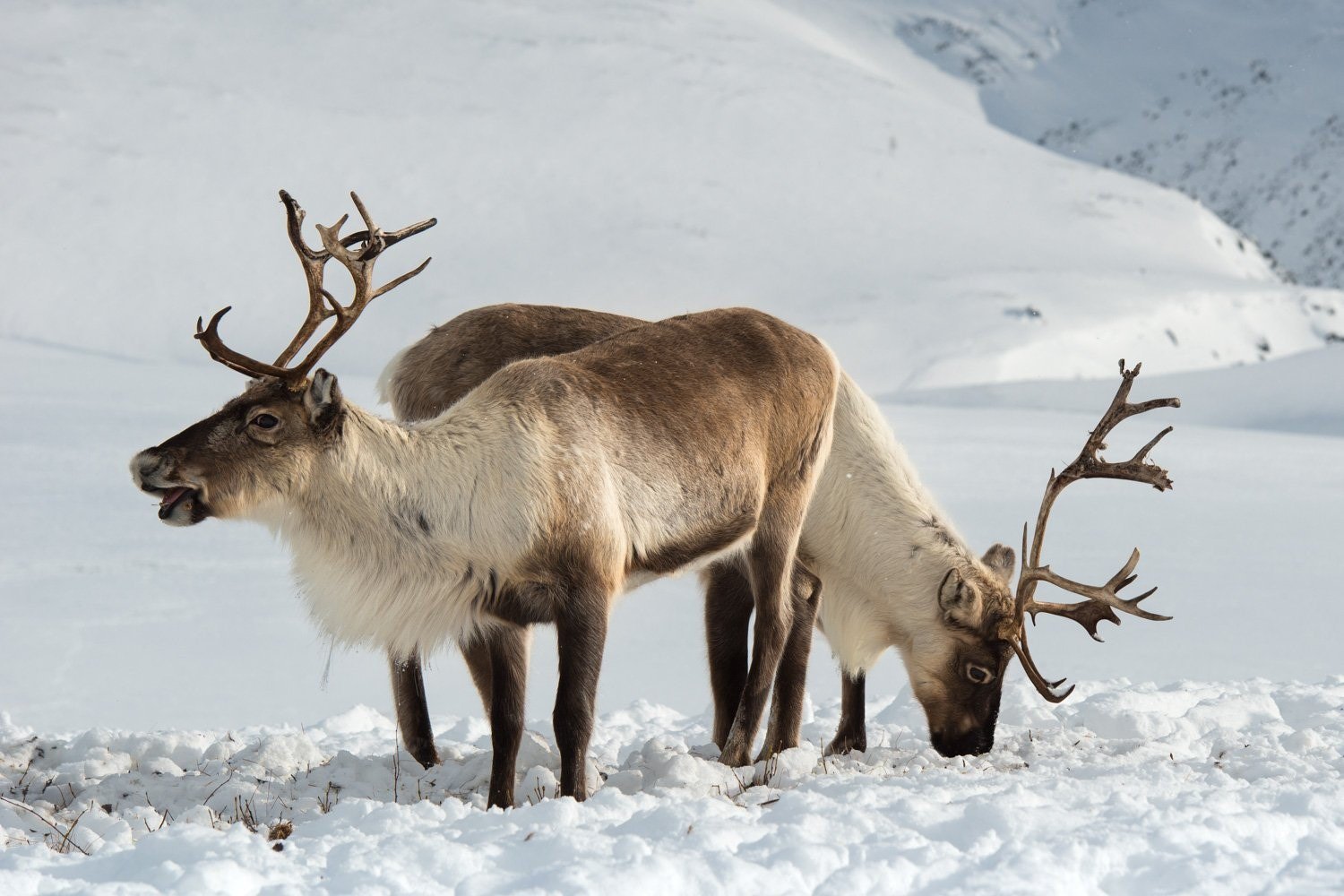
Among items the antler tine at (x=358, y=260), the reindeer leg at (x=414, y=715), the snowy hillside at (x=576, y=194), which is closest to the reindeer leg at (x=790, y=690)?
the reindeer leg at (x=414, y=715)

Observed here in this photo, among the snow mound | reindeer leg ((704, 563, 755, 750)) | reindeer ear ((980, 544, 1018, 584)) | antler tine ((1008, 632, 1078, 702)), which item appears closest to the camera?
the snow mound

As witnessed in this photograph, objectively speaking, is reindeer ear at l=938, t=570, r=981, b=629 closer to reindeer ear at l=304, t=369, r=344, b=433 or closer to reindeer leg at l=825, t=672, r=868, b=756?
reindeer leg at l=825, t=672, r=868, b=756

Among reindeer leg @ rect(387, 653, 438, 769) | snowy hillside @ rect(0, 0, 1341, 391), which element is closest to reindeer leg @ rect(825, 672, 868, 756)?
reindeer leg @ rect(387, 653, 438, 769)

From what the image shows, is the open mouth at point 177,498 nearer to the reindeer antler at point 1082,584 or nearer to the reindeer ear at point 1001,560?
the reindeer antler at point 1082,584

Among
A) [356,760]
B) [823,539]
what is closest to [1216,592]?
[823,539]

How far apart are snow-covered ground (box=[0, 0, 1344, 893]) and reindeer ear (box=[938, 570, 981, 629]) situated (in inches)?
24.6

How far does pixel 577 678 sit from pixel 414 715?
60.2 inches

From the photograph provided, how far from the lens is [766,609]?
638 cm

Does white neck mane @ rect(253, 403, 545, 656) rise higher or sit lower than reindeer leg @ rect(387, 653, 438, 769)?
higher

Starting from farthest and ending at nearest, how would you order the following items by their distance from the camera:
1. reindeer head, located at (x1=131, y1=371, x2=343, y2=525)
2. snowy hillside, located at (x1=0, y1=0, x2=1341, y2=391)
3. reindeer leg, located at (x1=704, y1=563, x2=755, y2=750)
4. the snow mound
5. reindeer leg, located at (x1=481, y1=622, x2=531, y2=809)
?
snowy hillside, located at (x1=0, y1=0, x2=1341, y2=391), reindeer leg, located at (x1=704, y1=563, x2=755, y2=750), reindeer leg, located at (x1=481, y1=622, x2=531, y2=809), reindeer head, located at (x1=131, y1=371, x2=343, y2=525), the snow mound

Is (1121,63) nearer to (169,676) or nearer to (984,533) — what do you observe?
(984,533)

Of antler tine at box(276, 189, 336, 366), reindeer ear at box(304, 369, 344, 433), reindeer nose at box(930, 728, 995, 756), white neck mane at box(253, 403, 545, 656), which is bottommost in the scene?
reindeer nose at box(930, 728, 995, 756)

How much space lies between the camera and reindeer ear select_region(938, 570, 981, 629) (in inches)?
258

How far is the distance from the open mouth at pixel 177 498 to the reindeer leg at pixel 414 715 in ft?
5.48
